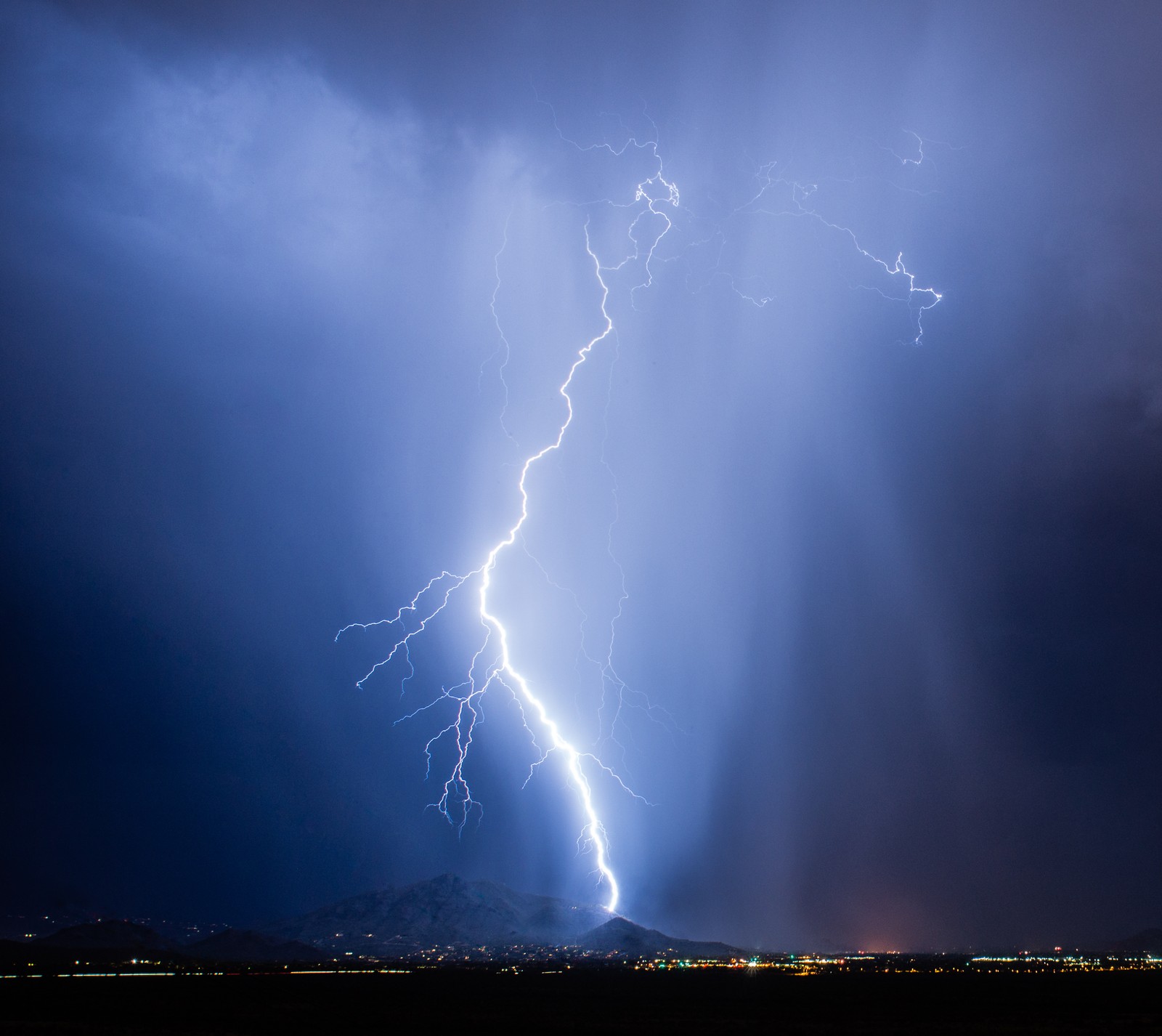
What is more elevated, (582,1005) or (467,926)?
(467,926)

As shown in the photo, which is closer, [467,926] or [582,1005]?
[582,1005]

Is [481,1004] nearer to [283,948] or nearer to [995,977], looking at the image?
[995,977]

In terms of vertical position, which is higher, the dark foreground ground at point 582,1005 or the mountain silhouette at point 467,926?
the mountain silhouette at point 467,926

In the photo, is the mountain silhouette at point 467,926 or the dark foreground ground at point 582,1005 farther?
the mountain silhouette at point 467,926

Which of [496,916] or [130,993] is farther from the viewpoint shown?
[496,916]

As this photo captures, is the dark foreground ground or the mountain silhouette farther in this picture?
the mountain silhouette

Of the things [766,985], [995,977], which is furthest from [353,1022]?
[995,977]

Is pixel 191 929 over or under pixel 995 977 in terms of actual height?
over

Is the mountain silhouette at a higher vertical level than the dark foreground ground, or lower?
higher
